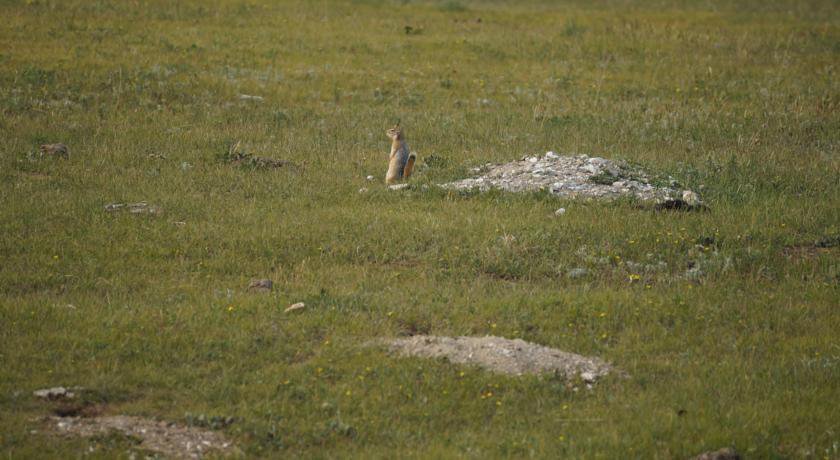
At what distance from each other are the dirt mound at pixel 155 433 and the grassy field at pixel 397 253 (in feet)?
0.45

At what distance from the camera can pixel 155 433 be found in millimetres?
7961

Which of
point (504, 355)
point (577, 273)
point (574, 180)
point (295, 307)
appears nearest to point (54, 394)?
point (295, 307)

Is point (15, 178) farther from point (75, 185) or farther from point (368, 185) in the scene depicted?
point (368, 185)

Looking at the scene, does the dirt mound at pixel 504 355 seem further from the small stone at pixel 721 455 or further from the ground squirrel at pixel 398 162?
the ground squirrel at pixel 398 162

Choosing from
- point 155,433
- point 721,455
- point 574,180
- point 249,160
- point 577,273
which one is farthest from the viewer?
point 249,160

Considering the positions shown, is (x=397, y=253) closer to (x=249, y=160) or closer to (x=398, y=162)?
(x=398, y=162)

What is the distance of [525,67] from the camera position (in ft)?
85.5

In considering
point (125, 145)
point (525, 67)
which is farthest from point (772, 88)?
point (125, 145)

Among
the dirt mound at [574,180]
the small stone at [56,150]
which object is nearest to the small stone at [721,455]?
the dirt mound at [574,180]

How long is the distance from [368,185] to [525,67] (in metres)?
11.6

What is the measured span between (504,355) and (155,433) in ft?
11.0

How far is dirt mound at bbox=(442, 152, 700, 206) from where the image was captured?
48.8 feet

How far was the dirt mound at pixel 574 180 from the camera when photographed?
1487 cm

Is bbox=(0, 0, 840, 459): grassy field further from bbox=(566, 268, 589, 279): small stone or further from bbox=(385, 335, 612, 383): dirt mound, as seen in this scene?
bbox=(385, 335, 612, 383): dirt mound
